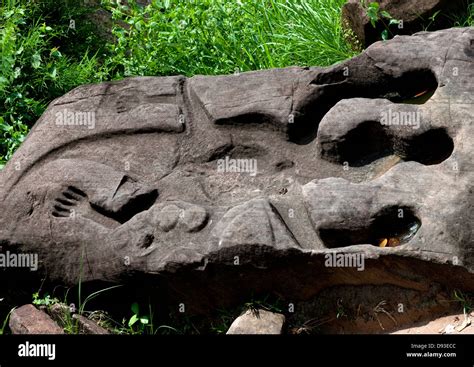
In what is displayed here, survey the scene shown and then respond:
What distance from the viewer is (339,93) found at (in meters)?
4.63

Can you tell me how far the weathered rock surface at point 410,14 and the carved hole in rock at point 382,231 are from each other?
6.75ft

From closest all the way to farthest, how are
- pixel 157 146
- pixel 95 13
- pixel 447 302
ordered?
pixel 447 302 → pixel 157 146 → pixel 95 13

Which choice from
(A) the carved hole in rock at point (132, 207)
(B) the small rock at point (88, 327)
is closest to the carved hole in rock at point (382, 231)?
(A) the carved hole in rock at point (132, 207)

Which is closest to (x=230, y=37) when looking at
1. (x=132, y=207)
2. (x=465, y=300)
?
(x=132, y=207)

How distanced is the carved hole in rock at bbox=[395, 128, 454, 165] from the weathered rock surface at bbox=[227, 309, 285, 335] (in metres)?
1.00

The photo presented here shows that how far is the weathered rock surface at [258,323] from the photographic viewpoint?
13.5 ft

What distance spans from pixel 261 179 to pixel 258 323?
0.79 m

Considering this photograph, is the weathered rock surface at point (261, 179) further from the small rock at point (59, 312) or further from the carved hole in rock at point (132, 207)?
the small rock at point (59, 312)

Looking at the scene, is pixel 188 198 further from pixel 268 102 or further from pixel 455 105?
pixel 455 105

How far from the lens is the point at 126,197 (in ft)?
14.6

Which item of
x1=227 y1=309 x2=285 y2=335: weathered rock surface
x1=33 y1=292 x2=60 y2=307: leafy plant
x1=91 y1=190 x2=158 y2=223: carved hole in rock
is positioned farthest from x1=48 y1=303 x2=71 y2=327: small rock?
x1=227 y1=309 x2=285 y2=335: weathered rock surface

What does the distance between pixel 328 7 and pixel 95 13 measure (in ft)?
7.84

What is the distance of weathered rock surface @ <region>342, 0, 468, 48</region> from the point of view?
18.8 feet

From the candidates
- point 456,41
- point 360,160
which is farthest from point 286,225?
point 456,41
